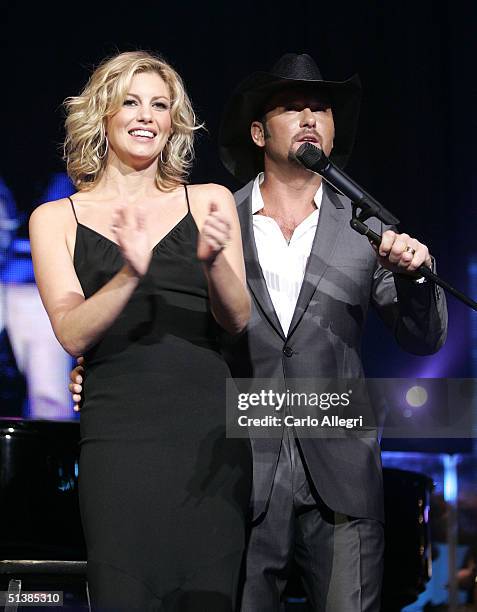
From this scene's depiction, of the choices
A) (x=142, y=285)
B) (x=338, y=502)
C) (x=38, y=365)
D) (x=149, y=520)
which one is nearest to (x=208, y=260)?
(x=142, y=285)

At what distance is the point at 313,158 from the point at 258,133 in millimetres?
722

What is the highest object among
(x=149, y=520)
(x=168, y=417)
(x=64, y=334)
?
(x=64, y=334)

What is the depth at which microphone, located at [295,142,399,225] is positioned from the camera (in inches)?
75.4

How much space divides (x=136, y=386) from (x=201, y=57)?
1.97 metres

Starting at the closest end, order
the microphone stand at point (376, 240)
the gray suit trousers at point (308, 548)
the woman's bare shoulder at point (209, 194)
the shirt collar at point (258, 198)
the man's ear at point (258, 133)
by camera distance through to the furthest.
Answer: the microphone stand at point (376, 240) < the woman's bare shoulder at point (209, 194) < the gray suit trousers at point (308, 548) < the shirt collar at point (258, 198) < the man's ear at point (258, 133)

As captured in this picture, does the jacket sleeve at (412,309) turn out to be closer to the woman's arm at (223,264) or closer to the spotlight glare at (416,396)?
the spotlight glare at (416,396)

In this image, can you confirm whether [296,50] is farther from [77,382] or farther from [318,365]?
[77,382]

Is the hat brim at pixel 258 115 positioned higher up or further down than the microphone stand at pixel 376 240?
higher up

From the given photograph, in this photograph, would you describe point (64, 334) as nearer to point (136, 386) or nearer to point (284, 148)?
point (136, 386)

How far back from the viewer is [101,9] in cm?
353

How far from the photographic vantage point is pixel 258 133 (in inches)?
105

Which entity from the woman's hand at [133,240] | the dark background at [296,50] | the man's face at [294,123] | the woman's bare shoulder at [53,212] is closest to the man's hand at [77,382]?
the woman's bare shoulder at [53,212]

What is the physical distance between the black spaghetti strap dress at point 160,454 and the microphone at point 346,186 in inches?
11.3

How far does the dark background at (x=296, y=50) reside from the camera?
3521mm
